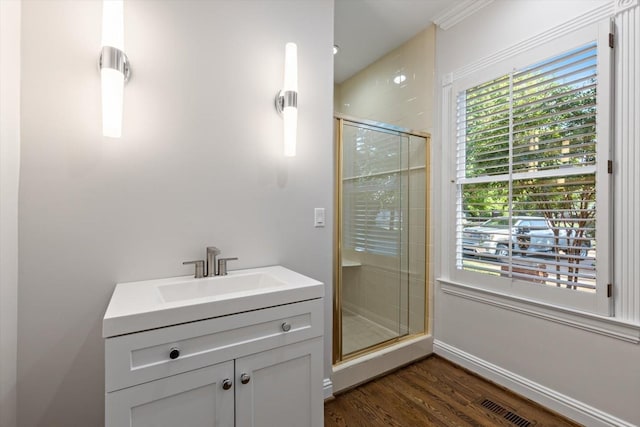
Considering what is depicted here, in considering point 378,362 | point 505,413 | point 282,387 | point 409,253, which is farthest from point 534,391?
point 282,387

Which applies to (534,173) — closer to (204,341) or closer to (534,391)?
(534,391)

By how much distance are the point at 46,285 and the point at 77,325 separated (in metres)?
0.19

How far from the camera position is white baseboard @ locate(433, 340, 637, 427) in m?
1.48

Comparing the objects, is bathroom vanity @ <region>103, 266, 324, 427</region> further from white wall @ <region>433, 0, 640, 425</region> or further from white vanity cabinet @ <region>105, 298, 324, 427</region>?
white wall @ <region>433, 0, 640, 425</region>

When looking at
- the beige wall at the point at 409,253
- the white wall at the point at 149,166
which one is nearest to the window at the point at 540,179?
the beige wall at the point at 409,253

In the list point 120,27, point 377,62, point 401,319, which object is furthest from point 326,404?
point 377,62

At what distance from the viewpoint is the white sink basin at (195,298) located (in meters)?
0.86

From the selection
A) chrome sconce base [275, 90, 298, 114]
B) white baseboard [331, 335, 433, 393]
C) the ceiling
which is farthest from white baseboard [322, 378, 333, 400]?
the ceiling

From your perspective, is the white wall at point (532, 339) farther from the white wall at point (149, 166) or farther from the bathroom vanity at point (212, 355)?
the bathroom vanity at point (212, 355)

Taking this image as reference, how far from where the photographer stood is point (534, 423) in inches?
61.2

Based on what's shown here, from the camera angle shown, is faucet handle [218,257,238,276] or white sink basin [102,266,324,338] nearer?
white sink basin [102,266,324,338]

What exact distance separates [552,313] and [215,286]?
1855 mm

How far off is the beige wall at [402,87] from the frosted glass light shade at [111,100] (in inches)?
83.9

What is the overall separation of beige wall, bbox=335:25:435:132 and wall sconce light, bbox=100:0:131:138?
6.95 feet
